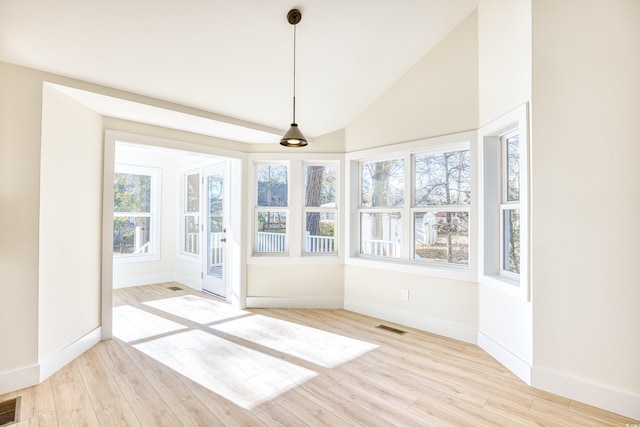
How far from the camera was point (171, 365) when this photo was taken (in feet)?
8.83

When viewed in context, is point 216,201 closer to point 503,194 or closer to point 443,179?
point 443,179

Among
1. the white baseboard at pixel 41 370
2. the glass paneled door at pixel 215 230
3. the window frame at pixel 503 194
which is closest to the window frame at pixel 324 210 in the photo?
the glass paneled door at pixel 215 230

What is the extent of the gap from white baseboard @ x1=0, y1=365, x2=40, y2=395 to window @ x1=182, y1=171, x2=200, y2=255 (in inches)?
126

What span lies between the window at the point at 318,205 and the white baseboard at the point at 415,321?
873mm

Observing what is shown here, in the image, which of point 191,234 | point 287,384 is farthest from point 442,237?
point 191,234

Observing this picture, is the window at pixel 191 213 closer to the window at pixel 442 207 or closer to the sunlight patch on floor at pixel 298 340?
the sunlight patch on floor at pixel 298 340

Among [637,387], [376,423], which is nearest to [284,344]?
[376,423]

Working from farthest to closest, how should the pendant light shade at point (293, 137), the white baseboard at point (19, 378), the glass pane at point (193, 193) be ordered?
the glass pane at point (193, 193), the pendant light shade at point (293, 137), the white baseboard at point (19, 378)

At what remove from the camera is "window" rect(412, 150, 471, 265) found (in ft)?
11.1

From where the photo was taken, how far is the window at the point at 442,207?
3377 mm

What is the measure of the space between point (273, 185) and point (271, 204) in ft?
0.95

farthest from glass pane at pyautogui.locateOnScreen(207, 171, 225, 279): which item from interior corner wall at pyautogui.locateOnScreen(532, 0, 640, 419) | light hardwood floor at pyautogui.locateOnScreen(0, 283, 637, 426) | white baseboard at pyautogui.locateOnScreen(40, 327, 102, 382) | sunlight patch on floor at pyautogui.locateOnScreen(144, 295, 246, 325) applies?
interior corner wall at pyautogui.locateOnScreen(532, 0, 640, 419)

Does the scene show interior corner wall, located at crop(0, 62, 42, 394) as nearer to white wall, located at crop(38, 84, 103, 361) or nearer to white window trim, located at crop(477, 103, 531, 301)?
white wall, located at crop(38, 84, 103, 361)

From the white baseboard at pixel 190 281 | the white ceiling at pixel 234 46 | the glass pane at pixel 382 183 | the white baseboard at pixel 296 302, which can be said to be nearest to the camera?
the white ceiling at pixel 234 46
